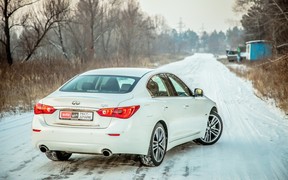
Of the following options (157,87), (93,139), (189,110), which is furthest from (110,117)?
(189,110)

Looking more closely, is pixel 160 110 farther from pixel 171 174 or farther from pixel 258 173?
pixel 258 173

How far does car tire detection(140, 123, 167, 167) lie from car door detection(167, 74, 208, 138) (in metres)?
0.70

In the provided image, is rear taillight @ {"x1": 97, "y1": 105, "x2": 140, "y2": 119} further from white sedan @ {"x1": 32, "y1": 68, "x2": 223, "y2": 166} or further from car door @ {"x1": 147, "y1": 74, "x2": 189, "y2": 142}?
car door @ {"x1": 147, "y1": 74, "x2": 189, "y2": 142}

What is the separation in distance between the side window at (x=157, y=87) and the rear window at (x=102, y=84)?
0.27m

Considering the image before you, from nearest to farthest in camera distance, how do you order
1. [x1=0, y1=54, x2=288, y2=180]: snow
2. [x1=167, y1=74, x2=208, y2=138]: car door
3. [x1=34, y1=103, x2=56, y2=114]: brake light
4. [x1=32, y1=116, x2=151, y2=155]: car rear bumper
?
[x1=32, y1=116, x2=151, y2=155]: car rear bumper < [x1=0, y1=54, x2=288, y2=180]: snow < [x1=34, y1=103, x2=56, y2=114]: brake light < [x1=167, y1=74, x2=208, y2=138]: car door

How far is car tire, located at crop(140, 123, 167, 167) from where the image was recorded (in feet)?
22.3

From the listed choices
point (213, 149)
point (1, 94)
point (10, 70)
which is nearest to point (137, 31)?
point (10, 70)

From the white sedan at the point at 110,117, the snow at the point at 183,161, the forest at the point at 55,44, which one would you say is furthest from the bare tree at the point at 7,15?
the white sedan at the point at 110,117

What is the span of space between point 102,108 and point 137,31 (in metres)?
45.6

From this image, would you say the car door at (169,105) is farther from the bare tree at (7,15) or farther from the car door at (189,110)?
the bare tree at (7,15)

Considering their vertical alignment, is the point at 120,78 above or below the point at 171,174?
above

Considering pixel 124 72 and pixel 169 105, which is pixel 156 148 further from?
pixel 124 72

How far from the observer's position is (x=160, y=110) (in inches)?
279

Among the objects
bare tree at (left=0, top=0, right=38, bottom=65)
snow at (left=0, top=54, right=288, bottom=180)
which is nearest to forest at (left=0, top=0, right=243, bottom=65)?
bare tree at (left=0, top=0, right=38, bottom=65)
